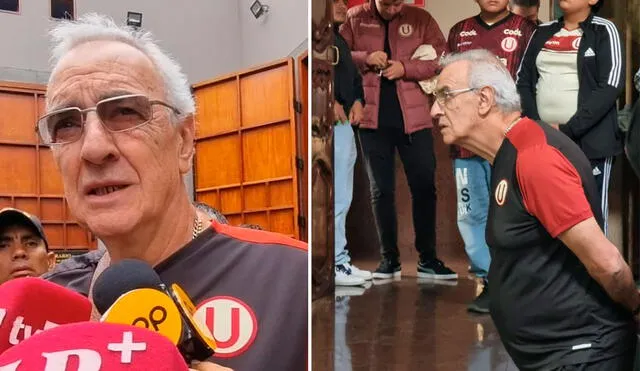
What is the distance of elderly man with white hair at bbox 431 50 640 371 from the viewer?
83cm

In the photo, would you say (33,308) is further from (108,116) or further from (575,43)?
(575,43)

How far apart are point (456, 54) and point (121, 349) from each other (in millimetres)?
639

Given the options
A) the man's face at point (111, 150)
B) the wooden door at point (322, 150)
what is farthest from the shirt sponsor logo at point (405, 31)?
the man's face at point (111, 150)

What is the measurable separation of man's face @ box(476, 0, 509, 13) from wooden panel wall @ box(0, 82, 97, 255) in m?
0.57

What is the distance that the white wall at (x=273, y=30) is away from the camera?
0.72m

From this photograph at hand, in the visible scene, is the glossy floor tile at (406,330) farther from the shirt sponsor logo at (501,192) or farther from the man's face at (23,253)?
the man's face at (23,253)

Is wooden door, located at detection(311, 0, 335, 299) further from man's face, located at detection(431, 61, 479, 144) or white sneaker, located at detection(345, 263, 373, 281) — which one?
man's face, located at detection(431, 61, 479, 144)

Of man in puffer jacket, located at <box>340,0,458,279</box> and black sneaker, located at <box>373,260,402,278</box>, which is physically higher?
man in puffer jacket, located at <box>340,0,458,279</box>

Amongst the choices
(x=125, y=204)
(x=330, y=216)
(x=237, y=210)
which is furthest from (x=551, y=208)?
(x=125, y=204)

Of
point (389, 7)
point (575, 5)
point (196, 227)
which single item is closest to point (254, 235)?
point (196, 227)

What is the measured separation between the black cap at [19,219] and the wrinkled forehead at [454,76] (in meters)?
0.52

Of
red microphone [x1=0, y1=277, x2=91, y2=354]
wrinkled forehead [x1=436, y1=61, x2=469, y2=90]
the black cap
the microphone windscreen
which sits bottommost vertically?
red microphone [x1=0, y1=277, x2=91, y2=354]

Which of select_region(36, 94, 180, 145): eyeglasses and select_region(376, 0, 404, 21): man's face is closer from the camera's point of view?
select_region(36, 94, 180, 145): eyeglasses

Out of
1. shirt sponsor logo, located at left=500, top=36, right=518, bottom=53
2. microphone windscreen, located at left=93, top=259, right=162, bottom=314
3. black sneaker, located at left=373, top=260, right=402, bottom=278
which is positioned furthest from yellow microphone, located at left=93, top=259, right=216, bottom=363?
shirt sponsor logo, located at left=500, top=36, right=518, bottom=53
